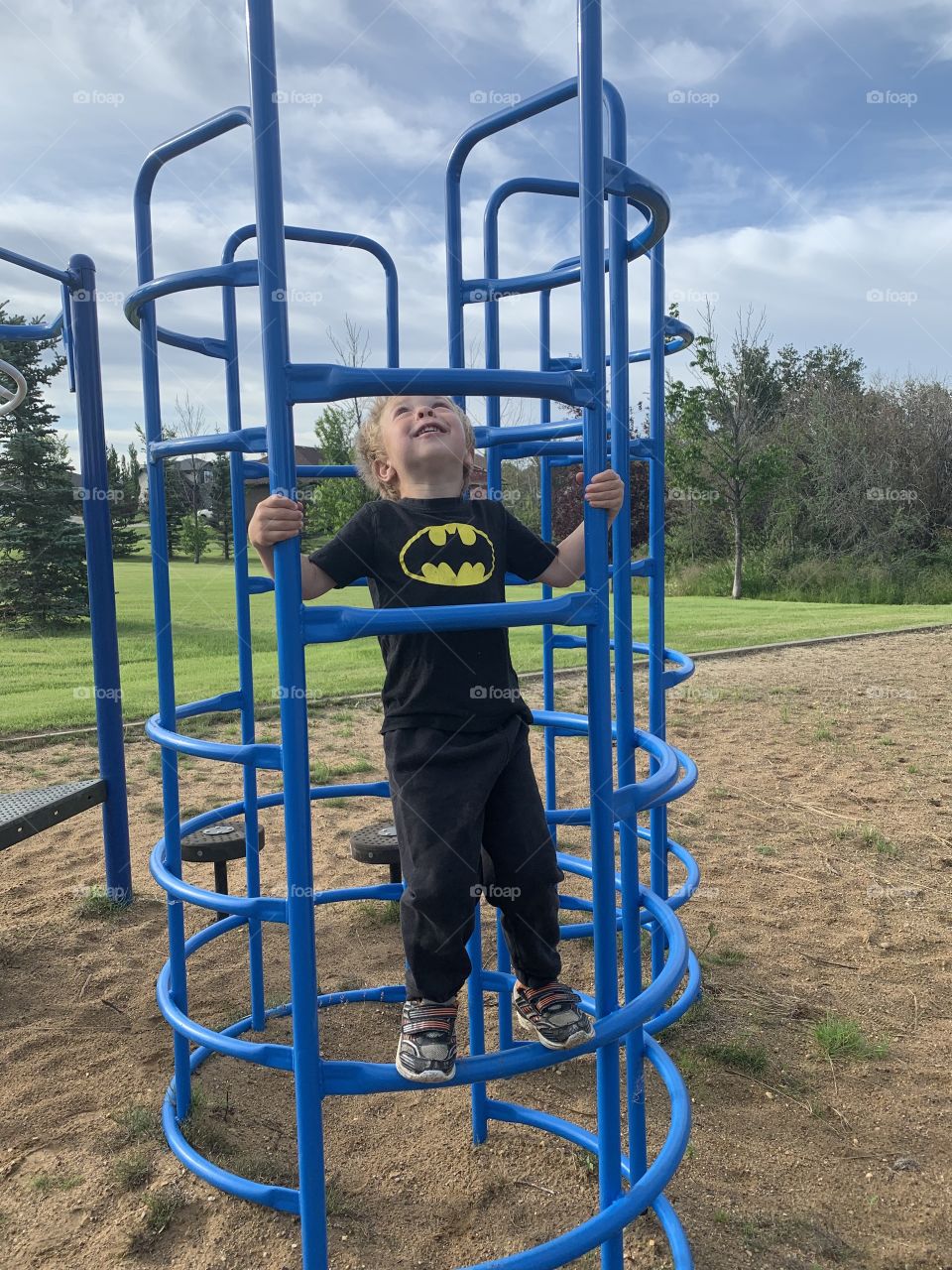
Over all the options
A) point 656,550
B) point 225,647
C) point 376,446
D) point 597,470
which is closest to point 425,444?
point 376,446

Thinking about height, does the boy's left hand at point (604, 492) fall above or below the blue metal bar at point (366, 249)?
below

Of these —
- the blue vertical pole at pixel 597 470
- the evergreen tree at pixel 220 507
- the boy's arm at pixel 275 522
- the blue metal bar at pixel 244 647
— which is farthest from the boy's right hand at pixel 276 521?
the evergreen tree at pixel 220 507

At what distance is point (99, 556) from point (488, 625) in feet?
9.24

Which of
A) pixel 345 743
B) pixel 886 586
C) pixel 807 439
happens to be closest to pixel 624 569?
pixel 345 743

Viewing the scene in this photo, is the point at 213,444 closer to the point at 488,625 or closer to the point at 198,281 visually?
the point at 198,281

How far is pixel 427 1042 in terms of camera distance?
1.53 meters

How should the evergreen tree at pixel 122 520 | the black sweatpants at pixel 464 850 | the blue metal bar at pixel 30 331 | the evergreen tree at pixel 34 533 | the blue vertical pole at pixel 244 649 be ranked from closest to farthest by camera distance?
the black sweatpants at pixel 464 850, the blue vertical pole at pixel 244 649, the blue metal bar at pixel 30 331, the evergreen tree at pixel 34 533, the evergreen tree at pixel 122 520

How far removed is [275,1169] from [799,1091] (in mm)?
1381

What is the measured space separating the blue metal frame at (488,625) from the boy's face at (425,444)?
229mm

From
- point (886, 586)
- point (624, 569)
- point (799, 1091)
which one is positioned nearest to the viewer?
point (624, 569)

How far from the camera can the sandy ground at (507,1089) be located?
2.06 metres

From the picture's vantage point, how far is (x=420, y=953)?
1.65 m

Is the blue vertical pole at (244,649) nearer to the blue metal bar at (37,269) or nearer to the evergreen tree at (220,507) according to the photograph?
the blue metal bar at (37,269)

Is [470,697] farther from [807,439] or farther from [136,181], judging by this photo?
[807,439]
